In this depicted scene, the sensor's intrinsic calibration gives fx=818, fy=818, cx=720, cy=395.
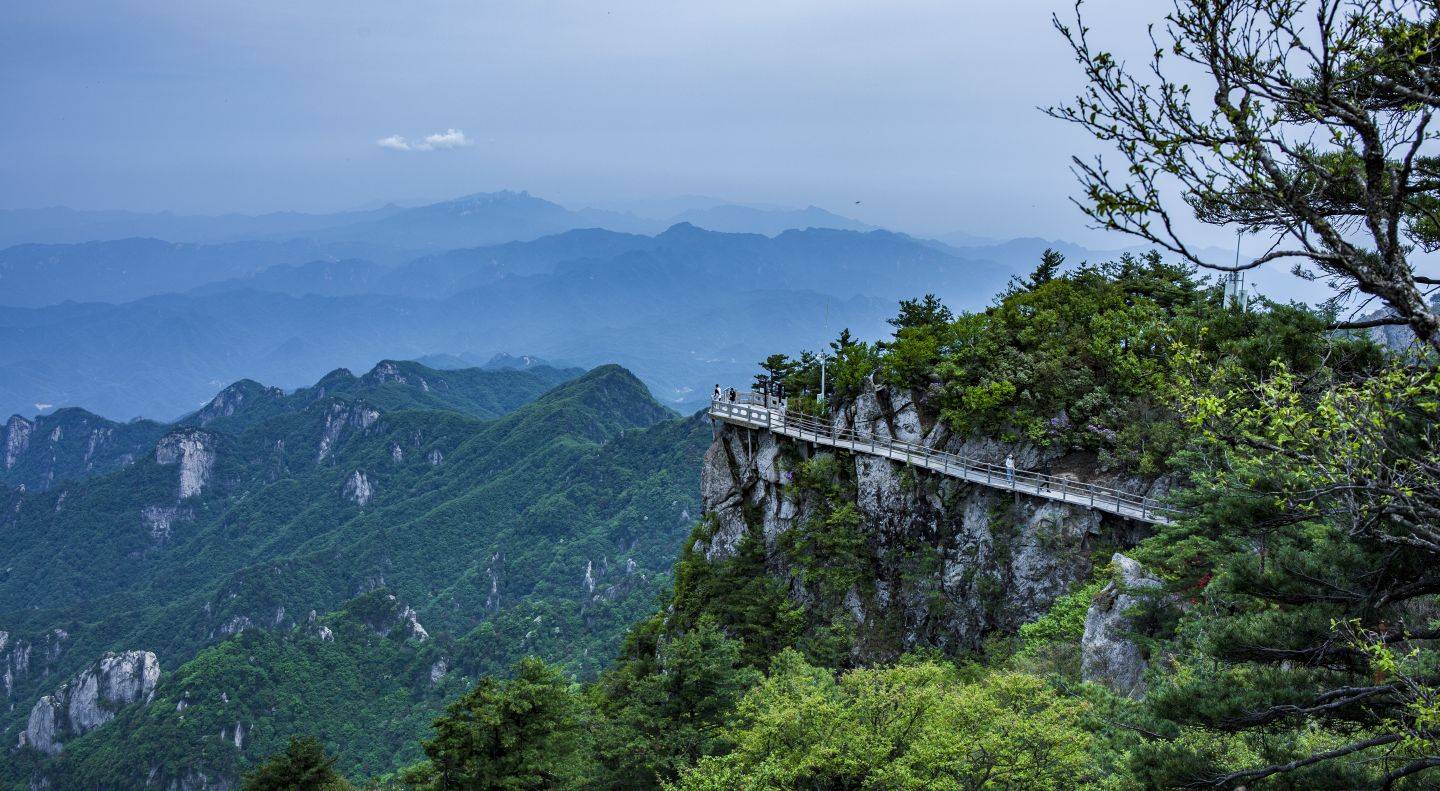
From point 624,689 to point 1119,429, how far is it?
743 inches

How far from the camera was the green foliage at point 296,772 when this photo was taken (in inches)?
877

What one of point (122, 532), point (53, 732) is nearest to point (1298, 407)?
point (53, 732)

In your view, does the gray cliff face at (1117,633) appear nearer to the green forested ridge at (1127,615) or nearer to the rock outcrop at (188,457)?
the green forested ridge at (1127,615)

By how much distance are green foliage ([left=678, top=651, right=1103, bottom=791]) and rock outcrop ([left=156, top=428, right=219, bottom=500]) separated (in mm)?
213632

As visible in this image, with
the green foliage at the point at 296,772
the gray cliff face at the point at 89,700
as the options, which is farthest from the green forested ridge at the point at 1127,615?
the gray cliff face at the point at 89,700

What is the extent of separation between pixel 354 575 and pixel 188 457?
87.1 metres

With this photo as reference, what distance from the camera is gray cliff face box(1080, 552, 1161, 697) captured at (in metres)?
16.8

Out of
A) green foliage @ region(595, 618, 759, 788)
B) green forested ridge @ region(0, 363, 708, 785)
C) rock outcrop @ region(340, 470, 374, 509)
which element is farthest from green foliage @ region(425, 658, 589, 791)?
rock outcrop @ region(340, 470, 374, 509)

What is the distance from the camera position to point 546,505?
472ft

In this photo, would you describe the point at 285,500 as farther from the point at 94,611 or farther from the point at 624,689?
the point at 624,689

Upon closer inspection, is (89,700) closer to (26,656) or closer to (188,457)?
(26,656)

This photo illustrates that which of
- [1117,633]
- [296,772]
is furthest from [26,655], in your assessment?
[1117,633]

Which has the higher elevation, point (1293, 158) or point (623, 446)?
point (1293, 158)

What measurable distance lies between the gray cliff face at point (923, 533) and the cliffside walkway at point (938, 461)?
369 millimetres
